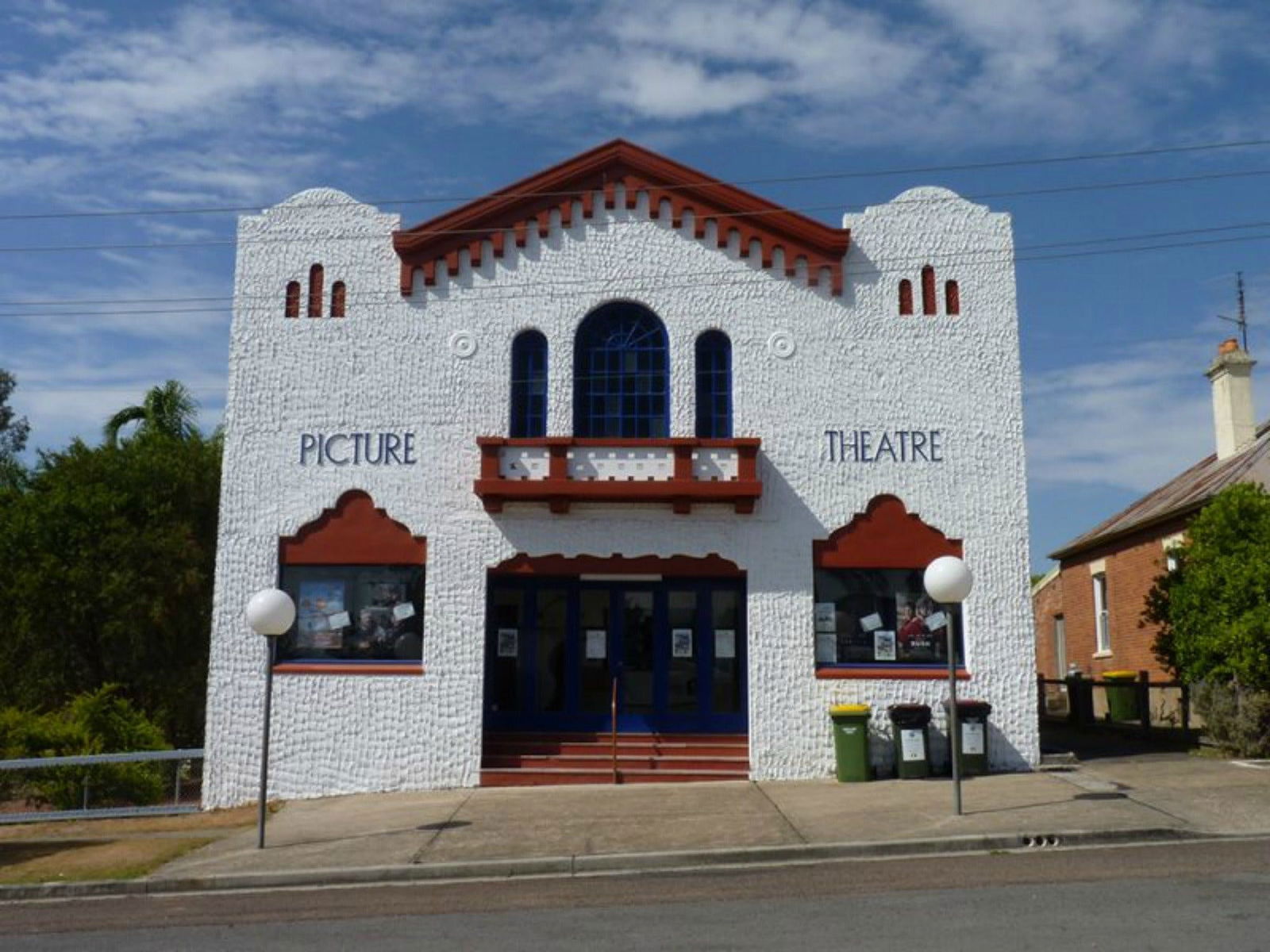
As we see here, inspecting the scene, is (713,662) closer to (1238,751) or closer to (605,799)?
(605,799)

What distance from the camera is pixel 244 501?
55.7 ft

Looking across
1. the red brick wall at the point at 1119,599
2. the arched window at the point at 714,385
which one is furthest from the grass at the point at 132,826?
the red brick wall at the point at 1119,599

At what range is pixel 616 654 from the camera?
17156 millimetres

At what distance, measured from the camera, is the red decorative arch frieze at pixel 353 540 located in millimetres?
16812

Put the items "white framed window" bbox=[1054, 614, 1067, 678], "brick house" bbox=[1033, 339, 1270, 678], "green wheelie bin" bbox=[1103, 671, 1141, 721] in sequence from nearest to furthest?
"green wheelie bin" bbox=[1103, 671, 1141, 721], "brick house" bbox=[1033, 339, 1270, 678], "white framed window" bbox=[1054, 614, 1067, 678]

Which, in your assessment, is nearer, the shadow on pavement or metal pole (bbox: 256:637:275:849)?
metal pole (bbox: 256:637:275:849)

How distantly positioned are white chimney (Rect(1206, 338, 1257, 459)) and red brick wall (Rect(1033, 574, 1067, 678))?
6206 millimetres

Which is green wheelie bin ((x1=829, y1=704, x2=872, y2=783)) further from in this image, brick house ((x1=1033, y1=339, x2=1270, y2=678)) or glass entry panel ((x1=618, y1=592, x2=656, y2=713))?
brick house ((x1=1033, y1=339, x2=1270, y2=678))

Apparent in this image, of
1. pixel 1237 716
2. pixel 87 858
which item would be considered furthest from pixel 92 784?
pixel 1237 716

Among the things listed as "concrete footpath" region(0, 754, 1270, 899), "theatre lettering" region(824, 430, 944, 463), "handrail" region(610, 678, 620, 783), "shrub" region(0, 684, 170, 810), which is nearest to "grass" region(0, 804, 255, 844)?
"shrub" region(0, 684, 170, 810)

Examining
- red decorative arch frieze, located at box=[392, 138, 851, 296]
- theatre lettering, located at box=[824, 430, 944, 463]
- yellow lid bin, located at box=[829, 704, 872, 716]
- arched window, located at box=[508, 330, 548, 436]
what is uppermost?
red decorative arch frieze, located at box=[392, 138, 851, 296]

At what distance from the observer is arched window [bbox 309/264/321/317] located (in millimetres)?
17484

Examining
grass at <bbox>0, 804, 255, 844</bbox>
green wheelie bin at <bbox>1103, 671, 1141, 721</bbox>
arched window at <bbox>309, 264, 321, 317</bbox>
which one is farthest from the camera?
green wheelie bin at <bbox>1103, 671, 1141, 721</bbox>

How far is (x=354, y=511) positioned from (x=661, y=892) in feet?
28.3
